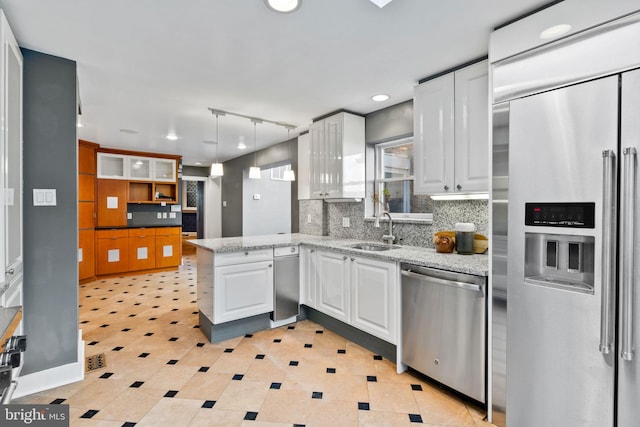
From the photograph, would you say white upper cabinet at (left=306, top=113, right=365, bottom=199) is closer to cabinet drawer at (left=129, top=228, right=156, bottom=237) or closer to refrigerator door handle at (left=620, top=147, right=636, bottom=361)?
refrigerator door handle at (left=620, top=147, right=636, bottom=361)

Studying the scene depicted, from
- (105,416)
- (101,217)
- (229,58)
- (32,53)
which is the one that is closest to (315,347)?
(105,416)

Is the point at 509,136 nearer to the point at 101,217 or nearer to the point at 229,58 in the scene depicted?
the point at 229,58

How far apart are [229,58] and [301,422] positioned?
2.53 m

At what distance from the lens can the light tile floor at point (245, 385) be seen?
6.23 ft

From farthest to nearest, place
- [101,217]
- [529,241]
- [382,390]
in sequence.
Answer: [101,217] < [382,390] < [529,241]

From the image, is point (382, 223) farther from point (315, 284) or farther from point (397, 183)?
point (315, 284)

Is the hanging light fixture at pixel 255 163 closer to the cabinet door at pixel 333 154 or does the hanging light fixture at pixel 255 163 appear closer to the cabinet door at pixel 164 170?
the cabinet door at pixel 333 154

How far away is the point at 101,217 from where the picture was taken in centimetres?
550

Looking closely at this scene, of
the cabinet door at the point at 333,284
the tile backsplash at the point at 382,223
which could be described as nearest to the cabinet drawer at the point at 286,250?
the cabinet door at the point at 333,284

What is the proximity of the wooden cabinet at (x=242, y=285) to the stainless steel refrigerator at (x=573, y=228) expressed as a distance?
2139 mm

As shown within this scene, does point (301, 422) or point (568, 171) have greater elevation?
point (568, 171)

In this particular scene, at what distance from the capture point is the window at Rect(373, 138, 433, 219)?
10.7 feet

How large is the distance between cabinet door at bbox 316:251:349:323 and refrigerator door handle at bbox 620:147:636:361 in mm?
1894

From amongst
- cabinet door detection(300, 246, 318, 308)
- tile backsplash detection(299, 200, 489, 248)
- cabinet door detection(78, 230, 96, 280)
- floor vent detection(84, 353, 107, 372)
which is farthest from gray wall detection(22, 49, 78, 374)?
cabinet door detection(78, 230, 96, 280)
